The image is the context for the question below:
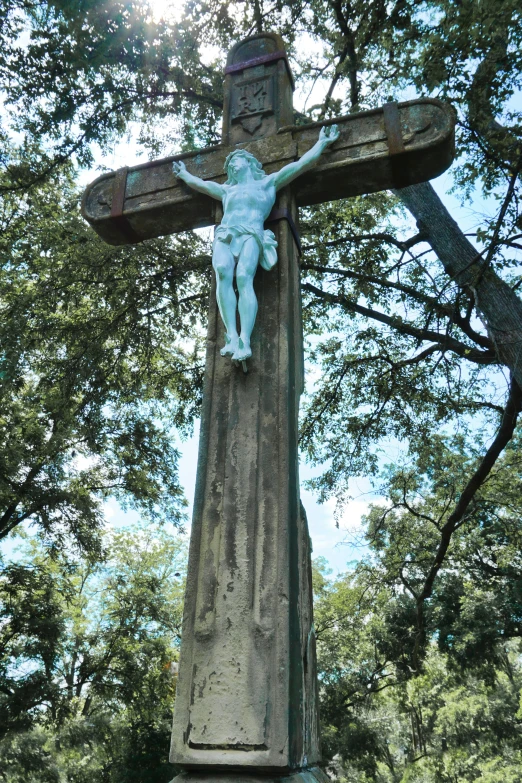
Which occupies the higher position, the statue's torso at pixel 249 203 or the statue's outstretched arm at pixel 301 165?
the statue's outstretched arm at pixel 301 165

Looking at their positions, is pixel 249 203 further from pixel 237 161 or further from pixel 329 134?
pixel 329 134

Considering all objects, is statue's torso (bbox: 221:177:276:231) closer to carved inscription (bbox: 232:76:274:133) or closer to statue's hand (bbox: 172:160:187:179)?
statue's hand (bbox: 172:160:187:179)

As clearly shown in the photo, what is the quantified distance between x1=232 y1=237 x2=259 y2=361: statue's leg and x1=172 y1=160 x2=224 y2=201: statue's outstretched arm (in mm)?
633

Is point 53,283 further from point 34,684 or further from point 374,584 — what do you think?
point 34,684

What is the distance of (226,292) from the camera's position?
3.67 meters

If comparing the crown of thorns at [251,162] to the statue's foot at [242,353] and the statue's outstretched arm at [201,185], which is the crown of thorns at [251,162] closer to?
the statue's outstretched arm at [201,185]

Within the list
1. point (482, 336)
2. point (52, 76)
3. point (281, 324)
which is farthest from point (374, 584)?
point (52, 76)

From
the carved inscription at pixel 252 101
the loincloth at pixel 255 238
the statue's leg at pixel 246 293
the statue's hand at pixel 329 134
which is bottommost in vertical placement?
the statue's leg at pixel 246 293

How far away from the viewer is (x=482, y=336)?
7.39 meters

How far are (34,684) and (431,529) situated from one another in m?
8.44

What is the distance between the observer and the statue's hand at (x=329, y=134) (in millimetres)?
4148

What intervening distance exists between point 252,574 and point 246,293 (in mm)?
1660

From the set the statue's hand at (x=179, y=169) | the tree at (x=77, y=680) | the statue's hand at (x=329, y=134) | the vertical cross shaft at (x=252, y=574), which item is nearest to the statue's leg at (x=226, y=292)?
the vertical cross shaft at (x=252, y=574)

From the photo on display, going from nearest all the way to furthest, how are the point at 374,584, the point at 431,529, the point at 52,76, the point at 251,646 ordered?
the point at 251,646
the point at 52,76
the point at 374,584
the point at 431,529
